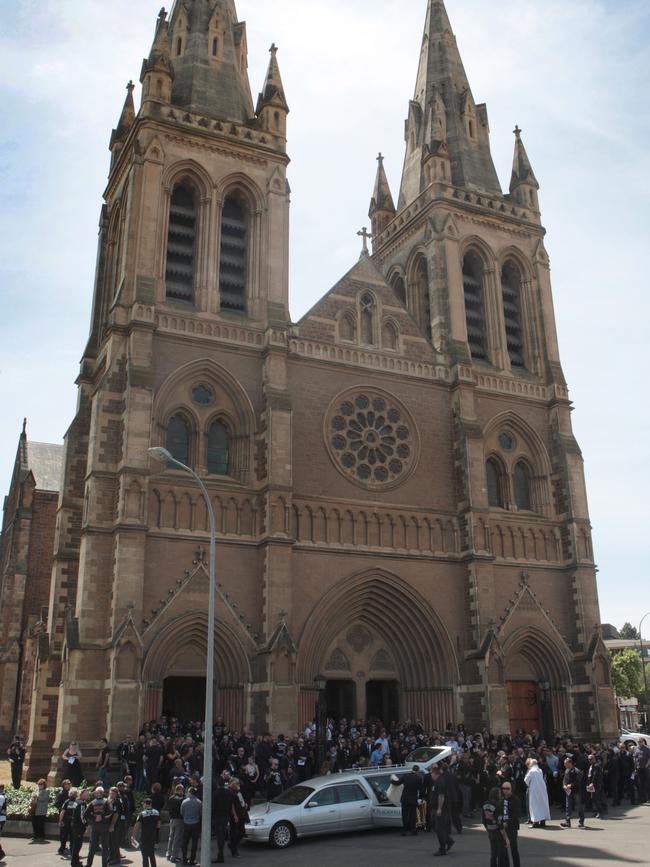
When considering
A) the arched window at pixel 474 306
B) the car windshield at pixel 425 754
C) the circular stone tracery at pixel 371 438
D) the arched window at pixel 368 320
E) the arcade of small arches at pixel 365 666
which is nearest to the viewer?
the car windshield at pixel 425 754

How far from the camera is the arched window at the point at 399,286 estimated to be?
3894cm

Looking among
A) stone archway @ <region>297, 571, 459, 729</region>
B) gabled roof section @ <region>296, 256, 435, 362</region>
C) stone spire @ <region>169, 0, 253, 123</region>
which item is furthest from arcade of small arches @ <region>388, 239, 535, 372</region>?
stone archway @ <region>297, 571, 459, 729</region>

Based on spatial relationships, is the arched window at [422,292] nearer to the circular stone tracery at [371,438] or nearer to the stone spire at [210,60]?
the circular stone tracery at [371,438]

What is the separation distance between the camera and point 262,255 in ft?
105

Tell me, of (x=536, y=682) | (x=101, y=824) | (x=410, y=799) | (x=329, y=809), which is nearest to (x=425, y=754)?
(x=410, y=799)

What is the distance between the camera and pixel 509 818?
12.5 m

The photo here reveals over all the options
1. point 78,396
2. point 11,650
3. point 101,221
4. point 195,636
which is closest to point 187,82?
point 101,221

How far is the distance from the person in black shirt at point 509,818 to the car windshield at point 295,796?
17.0 ft

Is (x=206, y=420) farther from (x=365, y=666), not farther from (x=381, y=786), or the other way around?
(x=381, y=786)

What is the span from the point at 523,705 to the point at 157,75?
2750cm

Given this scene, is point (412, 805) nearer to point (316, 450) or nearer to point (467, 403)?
point (316, 450)

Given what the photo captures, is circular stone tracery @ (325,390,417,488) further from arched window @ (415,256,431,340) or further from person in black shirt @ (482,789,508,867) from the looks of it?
person in black shirt @ (482,789,508,867)

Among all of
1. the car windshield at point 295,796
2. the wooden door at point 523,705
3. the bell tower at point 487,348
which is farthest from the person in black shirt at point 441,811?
the wooden door at point 523,705

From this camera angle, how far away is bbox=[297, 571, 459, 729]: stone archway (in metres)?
28.5
